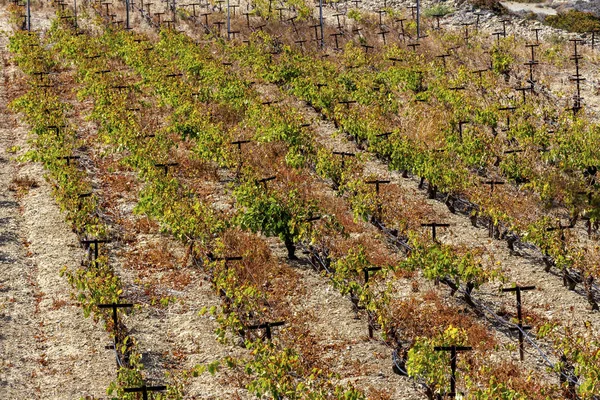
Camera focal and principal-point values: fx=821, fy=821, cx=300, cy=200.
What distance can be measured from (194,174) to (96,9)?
19.5 m

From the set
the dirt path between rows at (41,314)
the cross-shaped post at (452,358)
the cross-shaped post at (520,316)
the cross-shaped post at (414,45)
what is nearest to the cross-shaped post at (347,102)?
the cross-shaped post at (414,45)

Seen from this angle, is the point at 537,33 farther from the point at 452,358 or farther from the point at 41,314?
the point at 41,314

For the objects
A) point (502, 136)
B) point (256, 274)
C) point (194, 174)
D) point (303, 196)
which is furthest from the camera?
point (502, 136)

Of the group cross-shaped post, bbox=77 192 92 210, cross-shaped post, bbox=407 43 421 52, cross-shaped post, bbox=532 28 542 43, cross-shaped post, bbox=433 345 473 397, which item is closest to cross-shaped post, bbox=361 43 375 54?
cross-shaped post, bbox=407 43 421 52

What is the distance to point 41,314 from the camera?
12930mm

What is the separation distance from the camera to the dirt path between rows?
11281 mm

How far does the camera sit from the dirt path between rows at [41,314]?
37.0 ft

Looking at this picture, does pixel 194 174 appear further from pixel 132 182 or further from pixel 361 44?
pixel 361 44

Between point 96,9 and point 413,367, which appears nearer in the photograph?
point 413,367

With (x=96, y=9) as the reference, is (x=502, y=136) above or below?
below

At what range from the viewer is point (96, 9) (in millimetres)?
34844

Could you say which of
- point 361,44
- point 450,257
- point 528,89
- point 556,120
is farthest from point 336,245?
point 361,44

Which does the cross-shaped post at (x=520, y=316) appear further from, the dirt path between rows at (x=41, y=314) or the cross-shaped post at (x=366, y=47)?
the cross-shaped post at (x=366, y=47)

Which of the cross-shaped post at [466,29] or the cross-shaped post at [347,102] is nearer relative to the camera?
the cross-shaped post at [347,102]
